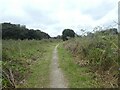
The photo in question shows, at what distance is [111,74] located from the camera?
11.2 m

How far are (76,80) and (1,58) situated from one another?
5611mm

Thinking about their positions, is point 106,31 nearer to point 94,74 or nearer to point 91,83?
point 94,74

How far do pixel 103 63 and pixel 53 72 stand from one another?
3.15 m

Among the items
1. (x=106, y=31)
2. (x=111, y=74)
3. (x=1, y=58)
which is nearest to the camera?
(x=111, y=74)

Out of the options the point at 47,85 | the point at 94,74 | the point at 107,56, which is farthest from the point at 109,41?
the point at 47,85

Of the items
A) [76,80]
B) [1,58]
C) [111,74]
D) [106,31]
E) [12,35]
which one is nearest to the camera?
[111,74]

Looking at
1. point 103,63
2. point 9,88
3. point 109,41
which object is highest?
point 109,41

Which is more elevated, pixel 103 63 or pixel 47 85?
pixel 103 63

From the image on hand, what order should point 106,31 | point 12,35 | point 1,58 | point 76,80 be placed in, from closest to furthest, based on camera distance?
point 76,80
point 106,31
point 1,58
point 12,35

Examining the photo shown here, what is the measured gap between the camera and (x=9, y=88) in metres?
11.5

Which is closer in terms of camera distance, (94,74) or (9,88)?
(9,88)

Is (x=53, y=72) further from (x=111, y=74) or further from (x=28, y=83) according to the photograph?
(x=111, y=74)

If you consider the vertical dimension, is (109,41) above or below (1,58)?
above

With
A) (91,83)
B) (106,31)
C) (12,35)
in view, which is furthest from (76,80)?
(12,35)
